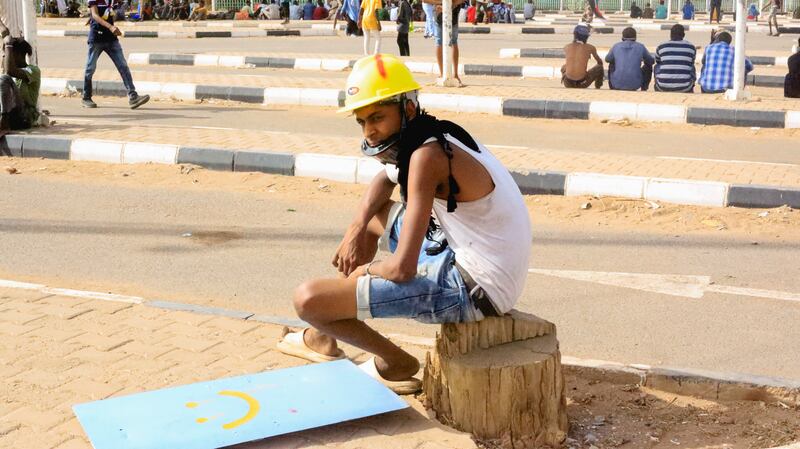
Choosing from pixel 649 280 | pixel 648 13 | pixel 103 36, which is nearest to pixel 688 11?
pixel 648 13

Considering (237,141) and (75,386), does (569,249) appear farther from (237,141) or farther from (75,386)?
(237,141)

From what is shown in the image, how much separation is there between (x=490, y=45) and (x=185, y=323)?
2065cm

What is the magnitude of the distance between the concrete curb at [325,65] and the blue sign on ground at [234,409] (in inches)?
540

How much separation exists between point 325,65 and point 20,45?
8.86 meters

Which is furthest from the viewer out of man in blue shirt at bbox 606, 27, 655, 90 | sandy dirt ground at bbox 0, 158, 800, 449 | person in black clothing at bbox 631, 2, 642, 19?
person in black clothing at bbox 631, 2, 642, 19

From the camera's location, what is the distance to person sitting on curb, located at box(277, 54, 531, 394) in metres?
3.69

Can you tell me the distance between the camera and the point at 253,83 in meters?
15.2

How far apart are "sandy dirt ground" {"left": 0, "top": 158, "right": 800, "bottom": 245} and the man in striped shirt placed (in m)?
6.46

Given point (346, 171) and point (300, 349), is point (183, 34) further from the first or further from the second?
point (300, 349)

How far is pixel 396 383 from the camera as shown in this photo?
4176 millimetres

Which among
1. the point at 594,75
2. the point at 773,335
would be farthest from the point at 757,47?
the point at 773,335

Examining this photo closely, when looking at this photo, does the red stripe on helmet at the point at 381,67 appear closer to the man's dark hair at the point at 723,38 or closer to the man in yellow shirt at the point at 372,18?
the man's dark hair at the point at 723,38

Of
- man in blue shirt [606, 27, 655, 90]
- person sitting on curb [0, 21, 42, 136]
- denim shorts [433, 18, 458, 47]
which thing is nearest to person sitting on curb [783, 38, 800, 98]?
Answer: man in blue shirt [606, 27, 655, 90]

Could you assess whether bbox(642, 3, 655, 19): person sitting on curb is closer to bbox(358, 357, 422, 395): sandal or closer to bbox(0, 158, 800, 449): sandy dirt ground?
bbox(0, 158, 800, 449): sandy dirt ground
